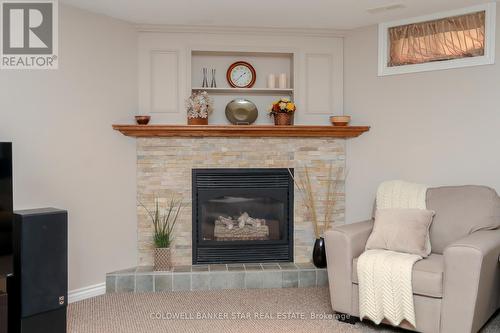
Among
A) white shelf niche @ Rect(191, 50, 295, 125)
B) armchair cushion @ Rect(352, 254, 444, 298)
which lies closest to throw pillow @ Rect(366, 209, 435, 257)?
armchair cushion @ Rect(352, 254, 444, 298)

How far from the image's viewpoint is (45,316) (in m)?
2.67

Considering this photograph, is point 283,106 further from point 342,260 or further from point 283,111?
point 342,260

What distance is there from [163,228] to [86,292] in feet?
2.70

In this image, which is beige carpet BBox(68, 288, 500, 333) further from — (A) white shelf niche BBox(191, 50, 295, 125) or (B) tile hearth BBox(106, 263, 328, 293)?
(A) white shelf niche BBox(191, 50, 295, 125)

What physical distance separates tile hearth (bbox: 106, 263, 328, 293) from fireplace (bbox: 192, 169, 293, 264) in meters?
0.16

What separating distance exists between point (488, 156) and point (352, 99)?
1298mm

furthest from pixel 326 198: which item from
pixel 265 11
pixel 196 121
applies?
pixel 265 11

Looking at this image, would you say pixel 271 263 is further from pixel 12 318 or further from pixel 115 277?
pixel 12 318

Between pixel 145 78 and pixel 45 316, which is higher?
pixel 145 78

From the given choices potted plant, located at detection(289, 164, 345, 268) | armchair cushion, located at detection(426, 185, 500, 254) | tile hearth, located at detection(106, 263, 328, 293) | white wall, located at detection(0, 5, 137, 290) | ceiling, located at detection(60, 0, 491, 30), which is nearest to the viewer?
armchair cushion, located at detection(426, 185, 500, 254)

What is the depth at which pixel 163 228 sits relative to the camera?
395 centimetres

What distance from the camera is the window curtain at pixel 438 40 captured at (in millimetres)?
3529

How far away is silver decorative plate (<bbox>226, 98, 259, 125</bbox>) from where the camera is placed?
4.04 metres

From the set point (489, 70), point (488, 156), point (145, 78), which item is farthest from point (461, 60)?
point (145, 78)
